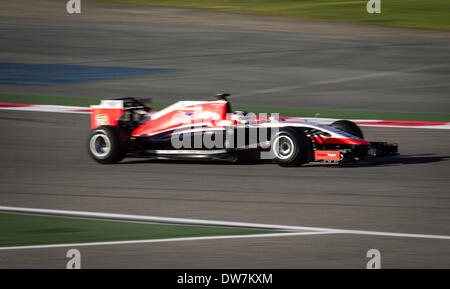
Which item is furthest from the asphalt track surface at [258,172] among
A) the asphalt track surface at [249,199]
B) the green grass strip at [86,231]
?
the green grass strip at [86,231]

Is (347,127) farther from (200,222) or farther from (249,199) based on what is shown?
(200,222)

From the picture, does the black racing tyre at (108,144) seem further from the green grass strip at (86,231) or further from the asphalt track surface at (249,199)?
the green grass strip at (86,231)

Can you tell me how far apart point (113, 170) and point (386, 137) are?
516 centimetres

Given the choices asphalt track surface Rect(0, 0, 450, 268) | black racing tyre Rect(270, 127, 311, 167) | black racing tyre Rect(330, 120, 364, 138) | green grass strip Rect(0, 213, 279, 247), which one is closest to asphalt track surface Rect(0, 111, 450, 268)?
asphalt track surface Rect(0, 0, 450, 268)

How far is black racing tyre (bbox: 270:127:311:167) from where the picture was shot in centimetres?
1091

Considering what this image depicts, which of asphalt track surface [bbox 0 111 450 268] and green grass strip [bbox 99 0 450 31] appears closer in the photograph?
asphalt track surface [bbox 0 111 450 268]

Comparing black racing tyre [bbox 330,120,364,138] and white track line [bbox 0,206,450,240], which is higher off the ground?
black racing tyre [bbox 330,120,364,138]

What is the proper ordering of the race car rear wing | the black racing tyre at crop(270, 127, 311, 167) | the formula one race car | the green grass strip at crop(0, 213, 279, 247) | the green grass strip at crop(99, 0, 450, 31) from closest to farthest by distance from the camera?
the green grass strip at crop(0, 213, 279, 247)
the black racing tyre at crop(270, 127, 311, 167)
the formula one race car
the race car rear wing
the green grass strip at crop(99, 0, 450, 31)

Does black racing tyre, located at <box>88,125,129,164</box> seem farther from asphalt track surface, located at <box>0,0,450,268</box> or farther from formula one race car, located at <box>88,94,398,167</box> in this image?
asphalt track surface, located at <box>0,0,450,268</box>

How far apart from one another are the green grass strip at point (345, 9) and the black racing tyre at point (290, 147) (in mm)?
19008

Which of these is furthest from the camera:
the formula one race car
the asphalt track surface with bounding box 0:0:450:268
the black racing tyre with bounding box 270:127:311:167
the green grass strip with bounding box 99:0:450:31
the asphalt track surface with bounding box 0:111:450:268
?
the green grass strip with bounding box 99:0:450:31

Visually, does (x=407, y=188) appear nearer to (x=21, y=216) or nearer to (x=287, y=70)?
(x=21, y=216)

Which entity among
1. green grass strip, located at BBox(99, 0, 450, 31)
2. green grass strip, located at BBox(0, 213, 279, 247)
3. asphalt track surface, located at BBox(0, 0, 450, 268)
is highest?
green grass strip, located at BBox(99, 0, 450, 31)

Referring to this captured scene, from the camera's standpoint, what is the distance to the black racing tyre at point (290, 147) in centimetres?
1091
